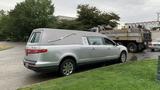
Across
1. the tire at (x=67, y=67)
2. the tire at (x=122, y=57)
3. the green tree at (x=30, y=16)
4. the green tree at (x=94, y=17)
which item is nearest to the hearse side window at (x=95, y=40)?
the tire at (x=67, y=67)

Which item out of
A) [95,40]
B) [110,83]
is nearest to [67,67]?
[95,40]

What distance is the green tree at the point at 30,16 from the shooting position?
153 feet

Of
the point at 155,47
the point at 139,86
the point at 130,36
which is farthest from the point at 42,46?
the point at 155,47

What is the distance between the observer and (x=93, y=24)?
40094 millimetres

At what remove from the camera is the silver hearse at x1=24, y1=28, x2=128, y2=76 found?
8781 millimetres

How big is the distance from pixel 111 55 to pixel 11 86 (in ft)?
18.0

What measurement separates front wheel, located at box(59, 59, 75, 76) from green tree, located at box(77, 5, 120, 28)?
1172 inches

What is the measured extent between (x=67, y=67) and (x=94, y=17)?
31.3 metres

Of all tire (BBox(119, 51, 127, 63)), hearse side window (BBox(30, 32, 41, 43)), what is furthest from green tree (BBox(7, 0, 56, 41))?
hearse side window (BBox(30, 32, 41, 43))

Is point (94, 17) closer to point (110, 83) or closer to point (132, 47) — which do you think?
point (132, 47)

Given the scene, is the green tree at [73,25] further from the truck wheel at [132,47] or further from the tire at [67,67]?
the tire at [67,67]

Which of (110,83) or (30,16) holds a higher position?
(30,16)

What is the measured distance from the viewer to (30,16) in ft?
155

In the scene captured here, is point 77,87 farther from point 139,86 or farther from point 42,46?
point 42,46
